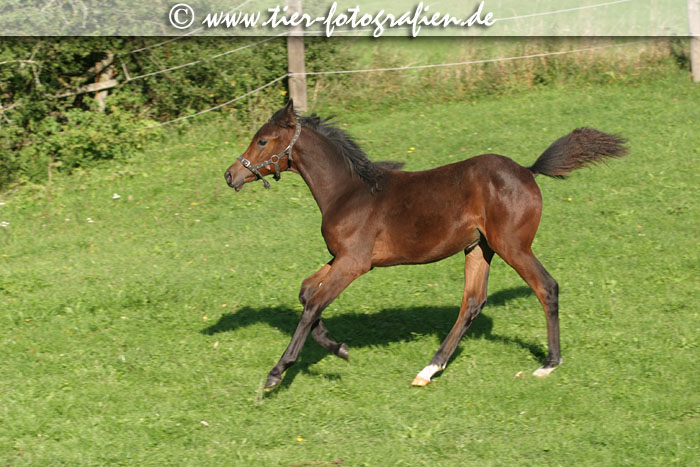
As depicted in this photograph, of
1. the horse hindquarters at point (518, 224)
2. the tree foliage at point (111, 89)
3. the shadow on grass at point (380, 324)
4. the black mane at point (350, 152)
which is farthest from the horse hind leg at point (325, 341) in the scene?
the tree foliage at point (111, 89)

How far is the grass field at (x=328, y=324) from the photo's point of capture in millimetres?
5844

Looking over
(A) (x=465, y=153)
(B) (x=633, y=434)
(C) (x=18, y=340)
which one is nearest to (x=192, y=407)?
(C) (x=18, y=340)

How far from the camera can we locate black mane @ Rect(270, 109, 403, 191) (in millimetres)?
7055

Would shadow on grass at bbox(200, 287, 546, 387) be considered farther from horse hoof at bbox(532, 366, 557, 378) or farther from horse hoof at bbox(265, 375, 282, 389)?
horse hoof at bbox(265, 375, 282, 389)

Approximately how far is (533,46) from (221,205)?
7592 mm

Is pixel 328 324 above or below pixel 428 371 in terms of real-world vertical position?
below

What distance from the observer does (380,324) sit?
8.17 meters

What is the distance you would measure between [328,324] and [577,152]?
2963 millimetres

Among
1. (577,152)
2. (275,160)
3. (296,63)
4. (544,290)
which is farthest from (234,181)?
(296,63)

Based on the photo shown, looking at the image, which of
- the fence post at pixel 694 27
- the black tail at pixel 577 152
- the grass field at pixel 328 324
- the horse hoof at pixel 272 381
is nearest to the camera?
the grass field at pixel 328 324

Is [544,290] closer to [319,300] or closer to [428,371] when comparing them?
[428,371]

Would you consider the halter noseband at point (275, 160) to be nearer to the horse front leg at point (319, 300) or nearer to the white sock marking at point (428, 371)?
the horse front leg at point (319, 300)

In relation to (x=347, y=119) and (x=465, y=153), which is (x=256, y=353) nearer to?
(x=465, y=153)

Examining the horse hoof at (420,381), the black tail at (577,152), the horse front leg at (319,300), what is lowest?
the horse hoof at (420,381)
